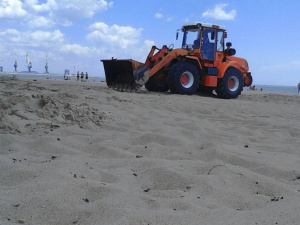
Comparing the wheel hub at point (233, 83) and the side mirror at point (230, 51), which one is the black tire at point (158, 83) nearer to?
the wheel hub at point (233, 83)

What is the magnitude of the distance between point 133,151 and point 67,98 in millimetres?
3058

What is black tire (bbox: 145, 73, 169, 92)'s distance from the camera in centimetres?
1255

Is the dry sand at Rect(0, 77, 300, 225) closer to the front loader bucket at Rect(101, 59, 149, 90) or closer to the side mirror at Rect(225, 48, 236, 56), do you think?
the front loader bucket at Rect(101, 59, 149, 90)

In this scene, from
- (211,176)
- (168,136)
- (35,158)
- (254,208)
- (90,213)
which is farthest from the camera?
(168,136)

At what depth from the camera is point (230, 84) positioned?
42.3 ft

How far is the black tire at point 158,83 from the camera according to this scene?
12.6 meters

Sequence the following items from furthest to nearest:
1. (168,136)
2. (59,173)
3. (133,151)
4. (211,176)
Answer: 1. (168,136)
2. (133,151)
3. (211,176)
4. (59,173)

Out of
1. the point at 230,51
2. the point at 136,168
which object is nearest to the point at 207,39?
the point at 230,51

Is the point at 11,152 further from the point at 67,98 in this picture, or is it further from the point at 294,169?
the point at 67,98

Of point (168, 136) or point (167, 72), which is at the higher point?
point (167, 72)

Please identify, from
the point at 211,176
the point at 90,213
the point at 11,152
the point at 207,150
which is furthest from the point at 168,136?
the point at 90,213

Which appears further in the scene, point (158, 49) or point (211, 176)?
point (158, 49)

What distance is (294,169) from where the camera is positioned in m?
3.63

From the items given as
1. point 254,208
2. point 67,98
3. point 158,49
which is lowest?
point 254,208
